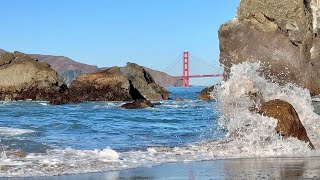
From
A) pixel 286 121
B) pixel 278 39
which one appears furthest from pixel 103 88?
pixel 286 121

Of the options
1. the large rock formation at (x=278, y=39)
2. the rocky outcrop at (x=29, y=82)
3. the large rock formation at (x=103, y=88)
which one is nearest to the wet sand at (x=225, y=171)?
the large rock formation at (x=103, y=88)

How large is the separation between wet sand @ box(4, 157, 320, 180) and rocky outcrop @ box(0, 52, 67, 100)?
33.0m

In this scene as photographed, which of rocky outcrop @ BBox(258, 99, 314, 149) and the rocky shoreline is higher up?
the rocky shoreline

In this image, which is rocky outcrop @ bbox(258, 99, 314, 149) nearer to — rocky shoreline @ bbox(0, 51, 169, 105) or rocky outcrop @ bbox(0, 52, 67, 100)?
rocky shoreline @ bbox(0, 51, 169, 105)

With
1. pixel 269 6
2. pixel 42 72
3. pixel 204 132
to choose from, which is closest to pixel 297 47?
pixel 269 6

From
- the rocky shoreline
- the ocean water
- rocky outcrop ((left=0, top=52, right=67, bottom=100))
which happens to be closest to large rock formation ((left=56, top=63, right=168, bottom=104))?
the rocky shoreline

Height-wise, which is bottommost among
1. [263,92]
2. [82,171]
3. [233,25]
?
[82,171]

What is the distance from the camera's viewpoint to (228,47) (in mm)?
50406

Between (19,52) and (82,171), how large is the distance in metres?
38.9

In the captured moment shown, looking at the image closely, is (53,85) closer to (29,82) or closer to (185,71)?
(29,82)

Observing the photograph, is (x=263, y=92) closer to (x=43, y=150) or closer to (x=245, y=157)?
(x=245, y=157)

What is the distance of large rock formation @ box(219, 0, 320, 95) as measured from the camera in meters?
45.7

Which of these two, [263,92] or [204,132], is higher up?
[263,92]

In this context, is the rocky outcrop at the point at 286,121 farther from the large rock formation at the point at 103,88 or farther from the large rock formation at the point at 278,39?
the large rock formation at the point at 278,39
